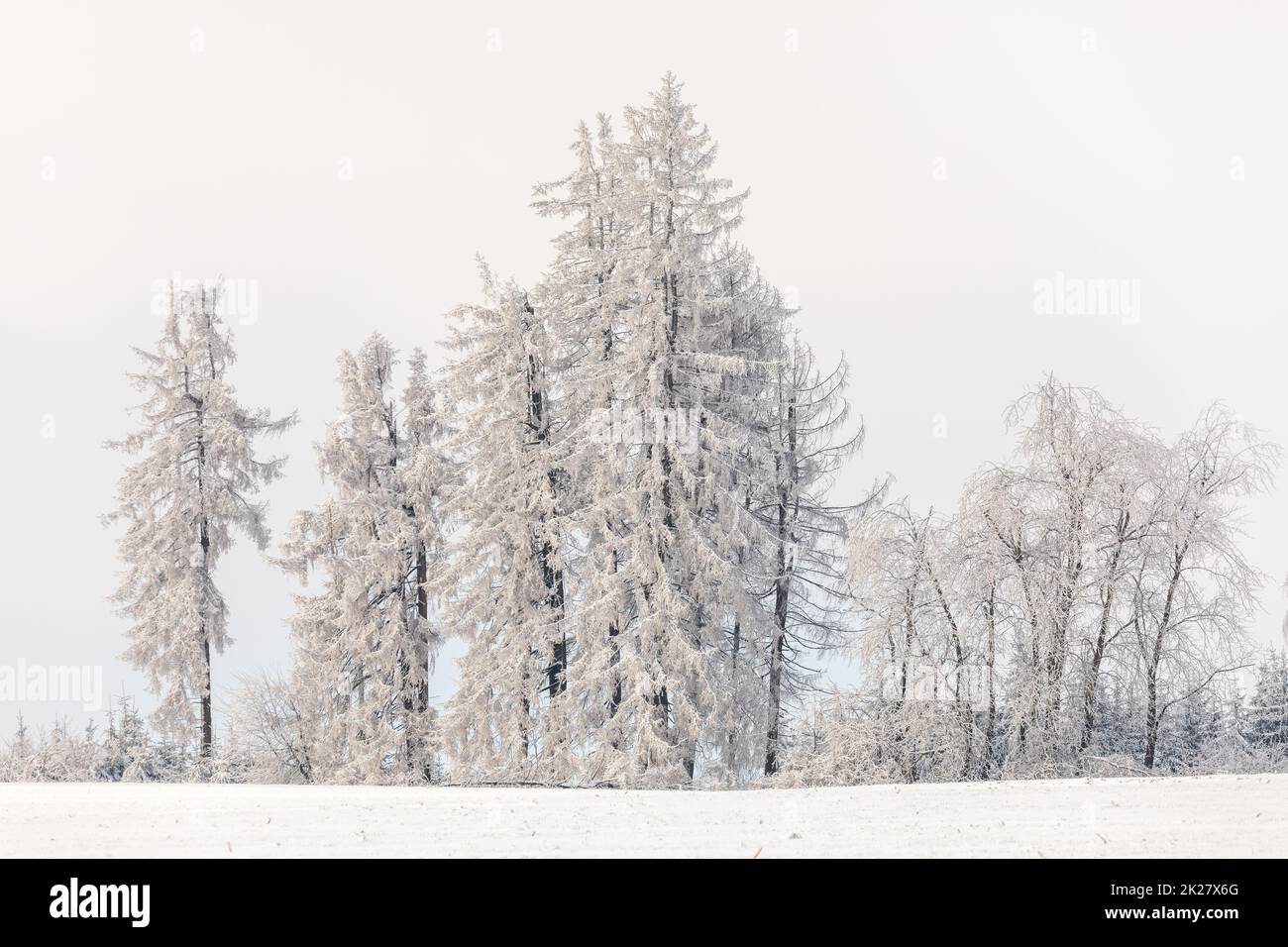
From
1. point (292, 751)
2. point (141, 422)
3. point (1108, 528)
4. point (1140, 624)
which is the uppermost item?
point (141, 422)

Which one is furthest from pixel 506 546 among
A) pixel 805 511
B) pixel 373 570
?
pixel 805 511

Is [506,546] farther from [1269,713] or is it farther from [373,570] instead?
[1269,713]

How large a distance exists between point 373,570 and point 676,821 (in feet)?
49.6

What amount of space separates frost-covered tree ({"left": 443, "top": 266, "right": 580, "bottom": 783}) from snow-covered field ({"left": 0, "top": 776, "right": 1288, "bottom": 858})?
351 inches

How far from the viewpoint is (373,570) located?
26594 millimetres

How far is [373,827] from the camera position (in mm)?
12383

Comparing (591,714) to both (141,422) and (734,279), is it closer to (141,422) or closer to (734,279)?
(734,279)

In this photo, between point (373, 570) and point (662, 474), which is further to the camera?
point (373, 570)

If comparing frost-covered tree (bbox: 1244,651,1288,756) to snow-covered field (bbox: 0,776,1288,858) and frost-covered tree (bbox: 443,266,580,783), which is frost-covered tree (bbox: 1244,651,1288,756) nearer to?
snow-covered field (bbox: 0,776,1288,858)

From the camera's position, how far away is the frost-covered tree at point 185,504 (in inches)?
1092

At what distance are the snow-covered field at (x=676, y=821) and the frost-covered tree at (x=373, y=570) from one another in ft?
34.5
